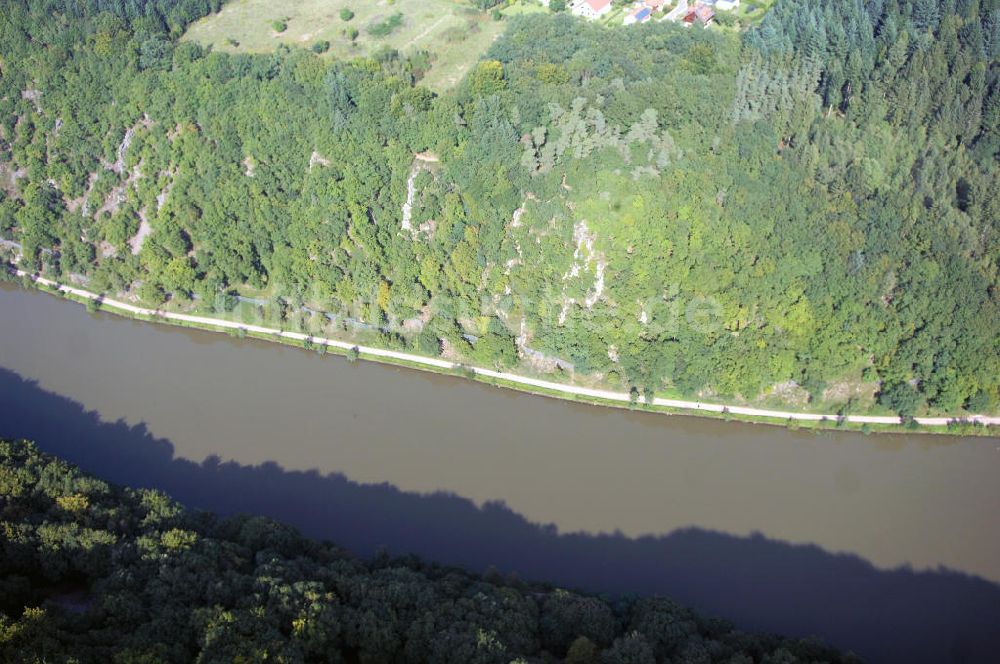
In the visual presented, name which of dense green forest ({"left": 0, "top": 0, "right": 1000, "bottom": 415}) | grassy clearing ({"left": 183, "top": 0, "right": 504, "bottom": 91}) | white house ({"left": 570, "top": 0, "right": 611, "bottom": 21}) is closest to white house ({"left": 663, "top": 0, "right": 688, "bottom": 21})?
dense green forest ({"left": 0, "top": 0, "right": 1000, "bottom": 415})

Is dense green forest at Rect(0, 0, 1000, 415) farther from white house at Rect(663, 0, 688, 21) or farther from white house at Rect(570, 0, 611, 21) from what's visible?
white house at Rect(570, 0, 611, 21)

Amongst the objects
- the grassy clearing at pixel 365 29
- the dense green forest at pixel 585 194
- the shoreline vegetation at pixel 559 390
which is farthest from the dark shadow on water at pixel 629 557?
the grassy clearing at pixel 365 29

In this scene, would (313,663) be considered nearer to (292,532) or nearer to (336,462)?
(292,532)

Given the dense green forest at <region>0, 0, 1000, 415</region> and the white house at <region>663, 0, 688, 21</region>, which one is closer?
the dense green forest at <region>0, 0, 1000, 415</region>

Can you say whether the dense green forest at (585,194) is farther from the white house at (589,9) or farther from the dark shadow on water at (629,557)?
the dark shadow on water at (629,557)

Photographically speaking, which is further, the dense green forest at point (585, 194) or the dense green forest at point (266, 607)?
the dense green forest at point (585, 194)

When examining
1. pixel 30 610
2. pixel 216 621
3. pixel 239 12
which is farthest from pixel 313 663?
pixel 239 12
